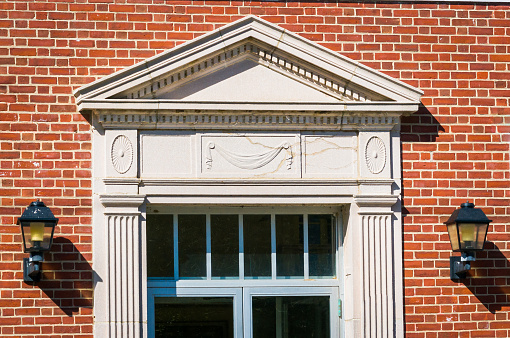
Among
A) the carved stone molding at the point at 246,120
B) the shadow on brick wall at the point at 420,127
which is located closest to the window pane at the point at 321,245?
the carved stone molding at the point at 246,120

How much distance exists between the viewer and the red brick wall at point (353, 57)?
776cm

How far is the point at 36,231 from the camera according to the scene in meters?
7.46

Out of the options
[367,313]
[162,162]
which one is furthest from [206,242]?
[367,313]

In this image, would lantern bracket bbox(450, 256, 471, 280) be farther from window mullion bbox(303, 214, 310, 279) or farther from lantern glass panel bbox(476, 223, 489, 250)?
window mullion bbox(303, 214, 310, 279)

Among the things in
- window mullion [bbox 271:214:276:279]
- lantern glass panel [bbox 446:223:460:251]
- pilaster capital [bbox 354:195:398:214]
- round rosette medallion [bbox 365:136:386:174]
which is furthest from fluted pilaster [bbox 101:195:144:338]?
lantern glass panel [bbox 446:223:460:251]

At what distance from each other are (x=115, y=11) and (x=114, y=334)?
274 cm

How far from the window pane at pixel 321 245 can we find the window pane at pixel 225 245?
66cm

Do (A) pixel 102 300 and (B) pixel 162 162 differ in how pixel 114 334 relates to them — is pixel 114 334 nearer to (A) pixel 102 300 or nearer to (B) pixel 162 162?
(A) pixel 102 300

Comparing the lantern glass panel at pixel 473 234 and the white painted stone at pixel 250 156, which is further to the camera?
the white painted stone at pixel 250 156

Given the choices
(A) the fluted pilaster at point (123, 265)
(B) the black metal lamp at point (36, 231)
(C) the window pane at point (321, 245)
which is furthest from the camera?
(C) the window pane at point (321, 245)

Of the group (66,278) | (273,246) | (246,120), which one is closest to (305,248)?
(273,246)

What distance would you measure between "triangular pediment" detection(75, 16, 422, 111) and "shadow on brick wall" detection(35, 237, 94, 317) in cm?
121

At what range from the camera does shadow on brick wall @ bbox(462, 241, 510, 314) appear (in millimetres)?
8164

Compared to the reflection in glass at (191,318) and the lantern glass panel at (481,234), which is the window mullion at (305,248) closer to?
the reflection in glass at (191,318)
